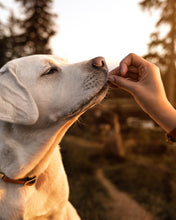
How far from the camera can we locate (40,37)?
1185 cm

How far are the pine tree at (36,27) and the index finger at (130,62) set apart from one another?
9.74 metres

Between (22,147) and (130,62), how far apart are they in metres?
1.34

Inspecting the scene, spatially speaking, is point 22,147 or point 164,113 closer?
point 164,113

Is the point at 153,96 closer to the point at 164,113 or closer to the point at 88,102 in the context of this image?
the point at 164,113

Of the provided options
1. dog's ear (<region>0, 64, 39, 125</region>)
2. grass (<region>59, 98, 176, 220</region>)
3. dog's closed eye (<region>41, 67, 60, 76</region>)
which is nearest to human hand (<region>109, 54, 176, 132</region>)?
dog's closed eye (<region>41, 67, 60, 76</region>)

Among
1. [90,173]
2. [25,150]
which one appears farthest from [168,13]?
[25,150]

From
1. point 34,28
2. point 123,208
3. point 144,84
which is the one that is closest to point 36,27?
point 34,28

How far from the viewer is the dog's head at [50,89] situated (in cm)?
210

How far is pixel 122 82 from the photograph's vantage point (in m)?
2.12

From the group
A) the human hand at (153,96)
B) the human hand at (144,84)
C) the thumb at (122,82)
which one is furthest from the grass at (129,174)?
the human hand at (153,96)

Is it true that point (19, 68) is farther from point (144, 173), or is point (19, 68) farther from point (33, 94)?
point (144, 173)

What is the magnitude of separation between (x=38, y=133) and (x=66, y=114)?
356 mm

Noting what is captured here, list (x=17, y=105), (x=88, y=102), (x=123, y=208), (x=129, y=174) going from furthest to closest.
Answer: (x=129, y=174) → (x=123, y=208) → (x=88, y=102) → (x=17, y=105)

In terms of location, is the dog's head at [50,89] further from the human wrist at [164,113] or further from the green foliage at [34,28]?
the green foliage at [34,28]
